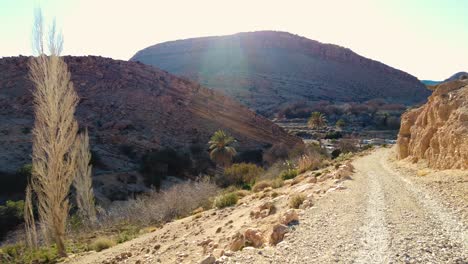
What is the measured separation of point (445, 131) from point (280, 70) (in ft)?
349

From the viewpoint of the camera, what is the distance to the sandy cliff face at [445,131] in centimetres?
1415

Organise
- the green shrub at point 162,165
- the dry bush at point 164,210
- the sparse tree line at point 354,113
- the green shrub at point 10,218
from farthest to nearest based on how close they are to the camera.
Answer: the sparse tree line at point 354,113 → the green shrub at point 162,165 → the green shrub at point 10,218 → the dry bush at point 164,210

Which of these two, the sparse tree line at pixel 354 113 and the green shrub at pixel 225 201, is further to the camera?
the sparse tree line at pixel 354 113

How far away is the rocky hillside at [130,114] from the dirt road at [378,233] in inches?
1173

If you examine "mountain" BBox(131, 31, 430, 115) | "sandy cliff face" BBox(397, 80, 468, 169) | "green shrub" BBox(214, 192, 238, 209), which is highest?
"mountain" BBox(131, 31, 430, 115)

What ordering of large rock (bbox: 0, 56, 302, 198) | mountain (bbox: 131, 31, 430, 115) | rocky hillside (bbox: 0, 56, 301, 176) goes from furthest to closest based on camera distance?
mountain (bbox: 131, 31, 430, 115)
rocky hillside (bbox: 0, 56, 301, 176)
large rock (bbox: 0, 56, 302, 198)

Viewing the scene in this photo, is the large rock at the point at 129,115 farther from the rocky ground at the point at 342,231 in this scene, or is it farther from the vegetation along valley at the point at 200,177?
the rocky ground at the point at 342,231

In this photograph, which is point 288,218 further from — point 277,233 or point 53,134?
point 53,134

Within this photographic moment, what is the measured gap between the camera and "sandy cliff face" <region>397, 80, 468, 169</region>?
46.4ft

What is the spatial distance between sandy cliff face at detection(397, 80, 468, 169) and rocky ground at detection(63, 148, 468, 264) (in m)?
0.94

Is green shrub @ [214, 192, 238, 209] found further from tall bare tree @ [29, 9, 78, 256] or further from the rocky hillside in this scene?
the rocky hillside

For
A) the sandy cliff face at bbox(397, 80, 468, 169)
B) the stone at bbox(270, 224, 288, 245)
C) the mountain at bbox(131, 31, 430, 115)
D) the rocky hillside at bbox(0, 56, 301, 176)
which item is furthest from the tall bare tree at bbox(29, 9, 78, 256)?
the mountain at bbox(131, 31, 430, 115)

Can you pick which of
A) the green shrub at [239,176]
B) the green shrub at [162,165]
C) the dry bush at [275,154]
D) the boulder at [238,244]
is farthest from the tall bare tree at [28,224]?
the dry bush at [275,154]

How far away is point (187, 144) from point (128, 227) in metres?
27.6
